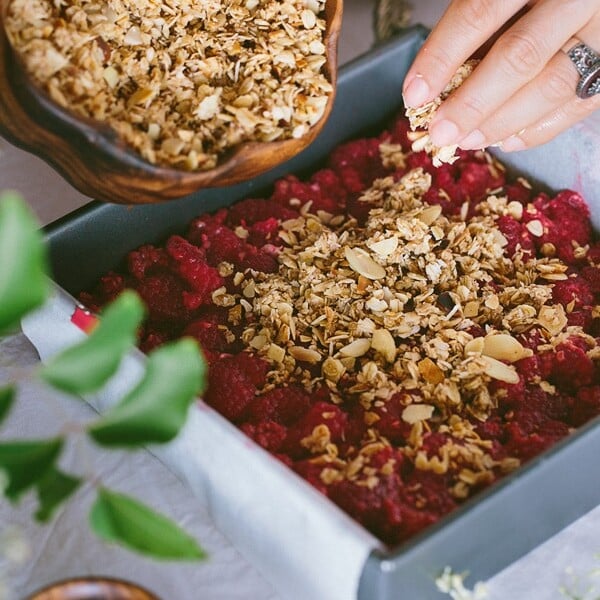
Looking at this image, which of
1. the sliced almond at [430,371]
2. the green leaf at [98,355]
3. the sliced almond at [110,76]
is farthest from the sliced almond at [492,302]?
the green leaf at [98,355]

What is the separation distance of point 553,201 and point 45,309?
682 mm

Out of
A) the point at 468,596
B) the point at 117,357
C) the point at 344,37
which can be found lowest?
the point at 468,596

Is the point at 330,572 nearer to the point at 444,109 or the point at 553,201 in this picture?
the point at 444,109

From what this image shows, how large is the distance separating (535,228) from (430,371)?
31cm

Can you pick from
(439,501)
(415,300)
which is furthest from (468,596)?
(415,300)

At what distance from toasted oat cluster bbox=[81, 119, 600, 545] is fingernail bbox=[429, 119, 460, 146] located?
12 centimetres

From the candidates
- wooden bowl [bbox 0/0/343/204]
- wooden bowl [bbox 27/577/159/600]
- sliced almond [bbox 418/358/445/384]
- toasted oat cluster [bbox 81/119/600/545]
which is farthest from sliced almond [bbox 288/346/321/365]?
wooden bowl [bbox 27/577/159/600]

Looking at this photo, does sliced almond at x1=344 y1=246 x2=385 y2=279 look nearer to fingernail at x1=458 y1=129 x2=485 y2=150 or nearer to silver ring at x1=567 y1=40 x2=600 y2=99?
fingernail at x1=458 y1=129 x2=485 y2=150

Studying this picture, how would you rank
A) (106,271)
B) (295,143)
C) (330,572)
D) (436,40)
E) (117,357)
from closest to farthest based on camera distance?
(117,357) → (330,572) → (295,143) → (436,40) → (106,271)

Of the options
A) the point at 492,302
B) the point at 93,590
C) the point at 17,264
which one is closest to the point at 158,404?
the point at 17,264

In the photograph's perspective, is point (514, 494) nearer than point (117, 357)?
No

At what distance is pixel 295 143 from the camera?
97 centimetres

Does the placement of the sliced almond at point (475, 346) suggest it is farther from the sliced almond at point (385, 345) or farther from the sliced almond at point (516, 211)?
the sliced almond at point (516, 211)

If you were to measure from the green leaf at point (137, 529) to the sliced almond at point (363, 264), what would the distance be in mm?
531
